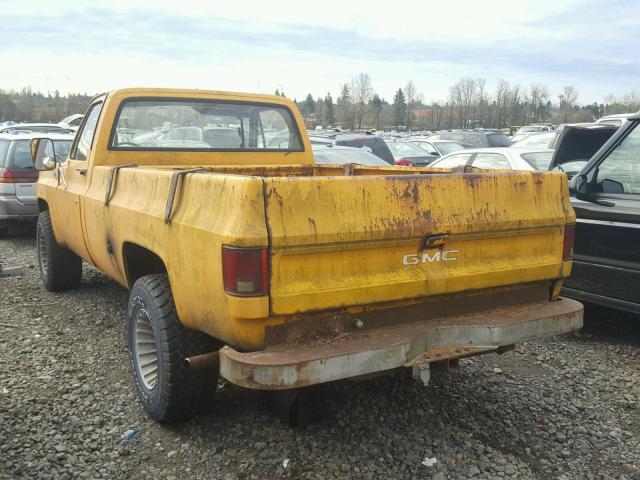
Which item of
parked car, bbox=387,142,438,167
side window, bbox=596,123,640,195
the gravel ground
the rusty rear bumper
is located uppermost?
side window, bbox=596,123,640,195

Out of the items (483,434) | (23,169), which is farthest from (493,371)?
(23,169)

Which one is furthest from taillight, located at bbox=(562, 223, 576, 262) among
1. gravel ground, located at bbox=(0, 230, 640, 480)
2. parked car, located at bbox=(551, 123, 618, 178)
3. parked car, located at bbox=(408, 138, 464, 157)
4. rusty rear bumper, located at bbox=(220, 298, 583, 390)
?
parked car, located at bbox=(408, 138, 464, 157)

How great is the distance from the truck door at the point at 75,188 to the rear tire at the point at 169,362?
1531 millimetres

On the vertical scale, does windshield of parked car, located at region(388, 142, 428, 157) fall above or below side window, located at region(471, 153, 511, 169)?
below

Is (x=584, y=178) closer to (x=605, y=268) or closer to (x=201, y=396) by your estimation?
(x=605, y=268)

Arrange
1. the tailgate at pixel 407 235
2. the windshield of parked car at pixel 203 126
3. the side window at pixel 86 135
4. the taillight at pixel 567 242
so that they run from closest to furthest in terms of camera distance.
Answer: the tailgate at pixel 407 235, the taillight at pixel 567 242, the windshield of parked car at pixel 203 126, the side window at pixel 86 135

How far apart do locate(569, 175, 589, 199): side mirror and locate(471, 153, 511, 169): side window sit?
3.29 meters

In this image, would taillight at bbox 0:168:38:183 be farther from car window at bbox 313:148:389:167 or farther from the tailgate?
the tailgate

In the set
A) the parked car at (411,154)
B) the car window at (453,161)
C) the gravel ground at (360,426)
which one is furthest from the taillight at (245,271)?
the parked car at (411,154)

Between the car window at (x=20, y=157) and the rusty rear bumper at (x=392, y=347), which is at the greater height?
the car window at (x=20, y=157)

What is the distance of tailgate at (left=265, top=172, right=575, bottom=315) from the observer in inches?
108

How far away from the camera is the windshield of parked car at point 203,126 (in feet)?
15.6

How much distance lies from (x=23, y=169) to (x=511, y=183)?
817 centimetres

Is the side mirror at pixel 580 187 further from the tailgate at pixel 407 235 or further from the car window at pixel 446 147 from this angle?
the car window at pixel 446 147
